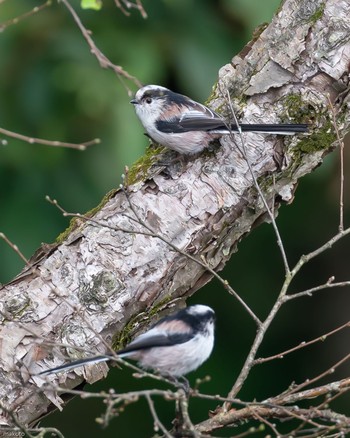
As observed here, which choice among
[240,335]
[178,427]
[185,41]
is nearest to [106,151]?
[185,41]

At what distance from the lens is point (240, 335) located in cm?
698

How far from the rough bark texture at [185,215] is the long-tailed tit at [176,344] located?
261 mm

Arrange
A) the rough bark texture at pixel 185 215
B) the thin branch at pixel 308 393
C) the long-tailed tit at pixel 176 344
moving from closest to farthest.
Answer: the thin branch at pixel 308 393, the long-tailed tit at pixel 176 344, the rough bark texture at pixel 185 215

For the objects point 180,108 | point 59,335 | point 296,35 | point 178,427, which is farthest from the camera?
point 180,108

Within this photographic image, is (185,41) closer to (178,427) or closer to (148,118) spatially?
(148,118)

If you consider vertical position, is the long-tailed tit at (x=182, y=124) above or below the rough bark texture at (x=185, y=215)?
above

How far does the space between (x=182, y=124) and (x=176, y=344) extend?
123 centimetres

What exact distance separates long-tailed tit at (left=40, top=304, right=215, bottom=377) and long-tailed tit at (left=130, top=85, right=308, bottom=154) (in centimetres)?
76

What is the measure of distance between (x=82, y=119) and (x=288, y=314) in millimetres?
2318

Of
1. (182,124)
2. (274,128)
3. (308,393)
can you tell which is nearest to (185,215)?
(274,128)

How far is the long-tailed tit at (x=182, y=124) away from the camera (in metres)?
3.77

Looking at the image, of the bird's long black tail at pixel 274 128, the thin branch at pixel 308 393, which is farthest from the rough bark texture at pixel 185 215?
the thin branch at pixel 308 393

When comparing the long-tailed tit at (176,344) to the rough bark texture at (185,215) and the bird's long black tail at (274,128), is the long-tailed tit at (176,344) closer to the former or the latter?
the rough bark texture at (185,215)

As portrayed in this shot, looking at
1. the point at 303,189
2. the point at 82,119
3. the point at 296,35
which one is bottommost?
the point at 303,189
